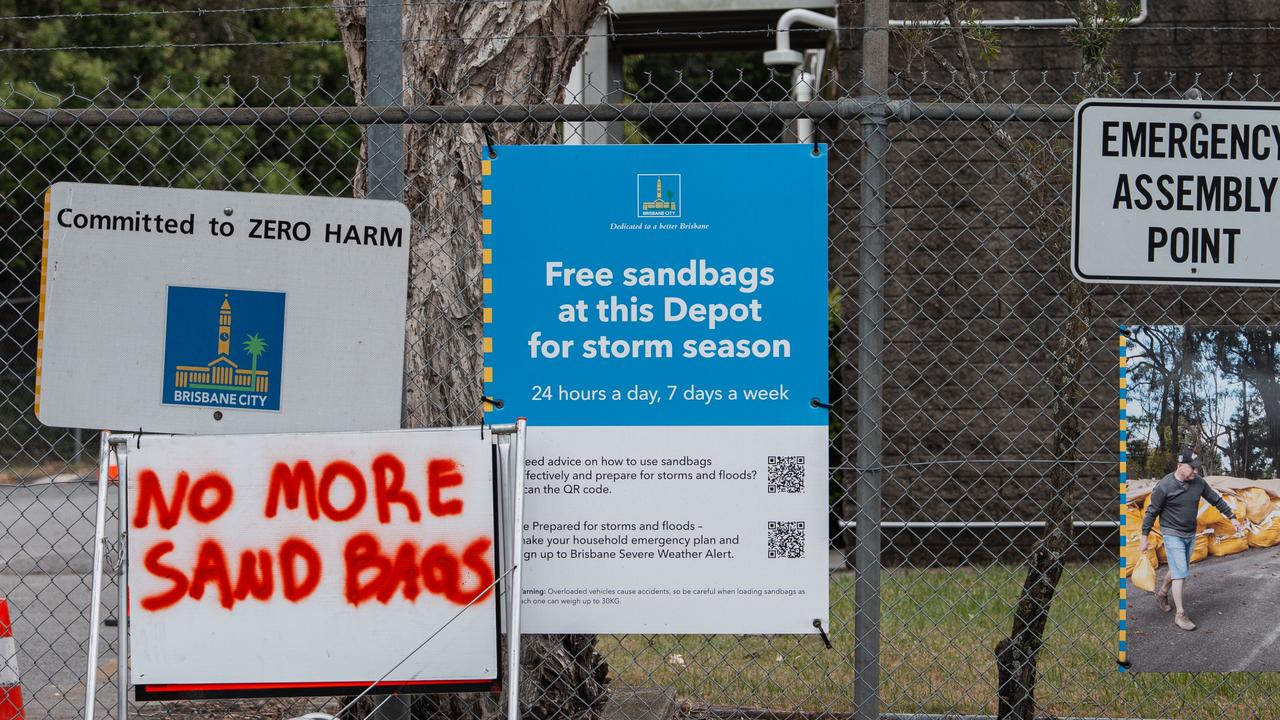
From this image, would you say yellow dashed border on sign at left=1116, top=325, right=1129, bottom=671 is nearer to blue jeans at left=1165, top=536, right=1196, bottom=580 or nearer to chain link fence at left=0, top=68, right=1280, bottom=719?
blue jeans at left=1165, top=536, right=1196, bottom=580

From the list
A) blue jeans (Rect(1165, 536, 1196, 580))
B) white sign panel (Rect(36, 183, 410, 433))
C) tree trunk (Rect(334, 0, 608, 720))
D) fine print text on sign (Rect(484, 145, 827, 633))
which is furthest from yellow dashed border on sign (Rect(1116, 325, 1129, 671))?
white sign panel (Rect(36, 183, 410, 433))

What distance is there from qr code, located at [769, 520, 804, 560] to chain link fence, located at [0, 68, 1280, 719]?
0.20 metres

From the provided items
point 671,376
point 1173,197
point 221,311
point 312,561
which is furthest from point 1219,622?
point 221,311

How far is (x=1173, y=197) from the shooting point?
12.9 ft

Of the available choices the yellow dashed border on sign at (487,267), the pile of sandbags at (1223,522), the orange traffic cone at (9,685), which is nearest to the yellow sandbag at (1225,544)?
the pile of sandbags at (1223,522)

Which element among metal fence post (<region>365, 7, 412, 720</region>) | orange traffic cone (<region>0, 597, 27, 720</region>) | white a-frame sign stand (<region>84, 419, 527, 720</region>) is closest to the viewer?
white a-frame sign stand (<region>84, 419, 527, 720</region>)

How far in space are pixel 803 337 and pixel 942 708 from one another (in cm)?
230

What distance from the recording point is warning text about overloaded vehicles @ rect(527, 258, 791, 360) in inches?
153

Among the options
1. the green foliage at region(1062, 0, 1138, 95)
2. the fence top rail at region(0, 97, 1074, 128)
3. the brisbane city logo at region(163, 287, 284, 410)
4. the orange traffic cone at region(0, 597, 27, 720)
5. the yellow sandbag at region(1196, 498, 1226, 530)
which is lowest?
the orange traffic cone at region(0, 597, 27, 720)

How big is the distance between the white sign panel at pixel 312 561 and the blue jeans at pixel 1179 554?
2180 mm

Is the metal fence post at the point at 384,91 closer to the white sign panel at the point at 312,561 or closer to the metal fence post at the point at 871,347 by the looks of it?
the white sign panel at the point at 312,561

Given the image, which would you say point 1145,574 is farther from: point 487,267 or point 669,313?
point 487,267

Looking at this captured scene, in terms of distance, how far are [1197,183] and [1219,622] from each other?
1421mm

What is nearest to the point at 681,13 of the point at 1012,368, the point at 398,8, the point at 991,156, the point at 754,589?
the point at 991,156
